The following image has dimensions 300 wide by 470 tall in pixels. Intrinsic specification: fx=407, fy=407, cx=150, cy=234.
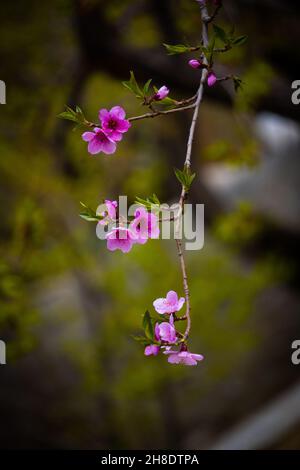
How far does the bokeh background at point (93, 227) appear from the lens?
2256mm

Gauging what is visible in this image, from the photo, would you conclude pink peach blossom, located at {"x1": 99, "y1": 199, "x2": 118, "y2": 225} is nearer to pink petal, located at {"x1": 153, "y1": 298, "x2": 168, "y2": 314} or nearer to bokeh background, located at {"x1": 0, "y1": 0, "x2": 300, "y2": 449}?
pink petal, located at {"x1": 153, "y1": 298, "x2": 168, "y2": 314}

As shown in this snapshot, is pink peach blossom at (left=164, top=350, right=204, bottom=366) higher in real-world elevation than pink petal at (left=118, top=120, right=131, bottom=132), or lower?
lower

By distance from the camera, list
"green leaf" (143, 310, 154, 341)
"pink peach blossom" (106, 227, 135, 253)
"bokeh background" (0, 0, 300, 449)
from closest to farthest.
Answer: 1. "green leaf" (143, 310, 154, 341)
2. "pink peach blossom" (106, 227, 135, 253)
3. "bokeh background" (0, 0, 300, 449)

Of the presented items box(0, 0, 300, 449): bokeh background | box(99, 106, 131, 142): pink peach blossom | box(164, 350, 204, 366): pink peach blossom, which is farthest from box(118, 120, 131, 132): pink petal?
box(0, 0, 300, 449): bokeh background

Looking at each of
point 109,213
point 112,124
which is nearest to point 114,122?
point 112,124

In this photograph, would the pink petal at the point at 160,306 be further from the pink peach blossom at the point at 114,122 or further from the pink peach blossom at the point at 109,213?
the pink peach blossom at the point at 114,122

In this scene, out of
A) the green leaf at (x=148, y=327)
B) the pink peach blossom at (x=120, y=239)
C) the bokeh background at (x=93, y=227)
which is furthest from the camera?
the bokeh background at (x=93, y=227)

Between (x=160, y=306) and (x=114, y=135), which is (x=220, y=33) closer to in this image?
(x=114, y=135)

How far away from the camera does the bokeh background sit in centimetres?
226

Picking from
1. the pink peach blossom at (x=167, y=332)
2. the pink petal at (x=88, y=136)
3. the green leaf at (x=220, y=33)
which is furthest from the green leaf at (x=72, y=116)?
the pink peach blossom at (x=167, y=332)

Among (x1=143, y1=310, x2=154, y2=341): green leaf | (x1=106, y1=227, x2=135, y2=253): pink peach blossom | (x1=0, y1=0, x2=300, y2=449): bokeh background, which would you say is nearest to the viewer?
(x1=143, y1=310, x2=154, y2=341): green leaf

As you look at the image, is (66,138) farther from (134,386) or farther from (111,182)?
(134,386)

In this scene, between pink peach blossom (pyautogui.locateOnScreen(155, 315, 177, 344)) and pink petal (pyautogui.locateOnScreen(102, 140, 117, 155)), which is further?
pink petal (pyautogui.locateOnScreen(102, 140, 117, 155))
